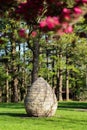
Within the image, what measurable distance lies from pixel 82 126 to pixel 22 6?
1465 cm

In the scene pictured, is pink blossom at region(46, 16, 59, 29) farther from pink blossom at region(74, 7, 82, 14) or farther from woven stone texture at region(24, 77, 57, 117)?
woven stone texture at region(24, 77, 57, 117)

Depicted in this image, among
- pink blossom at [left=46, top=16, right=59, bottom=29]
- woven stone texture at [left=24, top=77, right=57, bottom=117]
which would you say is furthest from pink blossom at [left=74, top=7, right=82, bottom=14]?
woven stone texture at [left=24, top=77, right=57, bottom=117]

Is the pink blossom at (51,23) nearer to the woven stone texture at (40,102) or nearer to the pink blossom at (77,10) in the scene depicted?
the pink blossom at (77,10)

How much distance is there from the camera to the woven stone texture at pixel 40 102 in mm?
20969

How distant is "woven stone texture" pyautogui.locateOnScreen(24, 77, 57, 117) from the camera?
20969 mm

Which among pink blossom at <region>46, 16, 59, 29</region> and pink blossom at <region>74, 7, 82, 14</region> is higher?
pink blossom at <region>74, 7, 82, 14</region>

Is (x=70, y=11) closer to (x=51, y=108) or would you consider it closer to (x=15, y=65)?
(x=51, y=108)

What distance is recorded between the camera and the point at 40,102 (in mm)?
20891

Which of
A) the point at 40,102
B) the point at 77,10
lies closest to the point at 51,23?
the point at 77,10

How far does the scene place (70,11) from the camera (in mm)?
2484

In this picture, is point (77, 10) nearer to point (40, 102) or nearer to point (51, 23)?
point (51, 23)

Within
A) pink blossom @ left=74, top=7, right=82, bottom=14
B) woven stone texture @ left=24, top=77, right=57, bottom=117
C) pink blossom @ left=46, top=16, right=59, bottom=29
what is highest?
pink blossom @ left=74, top=7, right=82, bottom=14

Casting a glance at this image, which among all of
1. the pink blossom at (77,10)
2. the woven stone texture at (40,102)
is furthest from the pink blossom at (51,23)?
the woven stone texture at (40,102)

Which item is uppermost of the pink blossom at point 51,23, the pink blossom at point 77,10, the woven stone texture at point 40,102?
the pink blossom at point 77,10
